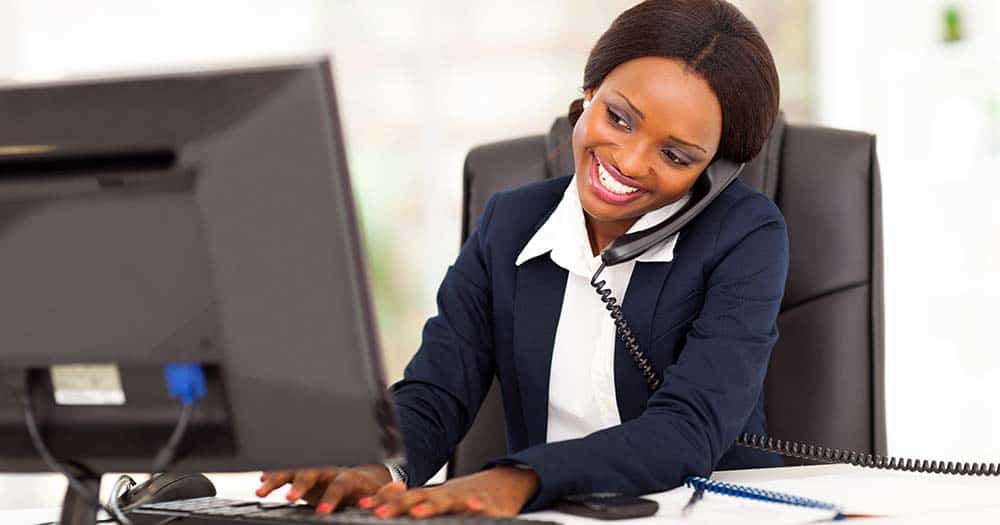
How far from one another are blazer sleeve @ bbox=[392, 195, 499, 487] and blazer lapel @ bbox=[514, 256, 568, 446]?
62mm

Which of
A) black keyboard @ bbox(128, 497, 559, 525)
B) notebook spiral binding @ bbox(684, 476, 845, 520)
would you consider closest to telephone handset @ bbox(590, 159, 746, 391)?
notebook spiral binding @ bbox(684, 476, 845, 520)

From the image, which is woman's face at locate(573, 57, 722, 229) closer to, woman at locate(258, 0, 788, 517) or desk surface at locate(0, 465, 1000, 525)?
woman at locate(258, 0, 788, 517)

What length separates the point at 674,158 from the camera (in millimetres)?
1374

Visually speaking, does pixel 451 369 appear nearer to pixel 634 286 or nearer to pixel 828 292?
pixel 634 286

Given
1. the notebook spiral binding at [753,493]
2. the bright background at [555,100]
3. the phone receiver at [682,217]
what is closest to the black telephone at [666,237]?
the phone receiver at [682,217]

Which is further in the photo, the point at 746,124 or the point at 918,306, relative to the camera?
the point at 918,306

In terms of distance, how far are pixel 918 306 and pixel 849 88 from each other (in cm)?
73

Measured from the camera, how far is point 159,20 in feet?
12.1

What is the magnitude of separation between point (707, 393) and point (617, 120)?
358mm

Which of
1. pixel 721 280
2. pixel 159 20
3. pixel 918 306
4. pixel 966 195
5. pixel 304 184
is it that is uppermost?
pixel 159 20

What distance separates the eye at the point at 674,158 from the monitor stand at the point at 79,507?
0.75m

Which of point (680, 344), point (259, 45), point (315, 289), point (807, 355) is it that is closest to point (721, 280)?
point (680, 344)

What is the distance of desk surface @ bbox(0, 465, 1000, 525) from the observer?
1.04m

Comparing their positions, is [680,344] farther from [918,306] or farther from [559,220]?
[918,306]
